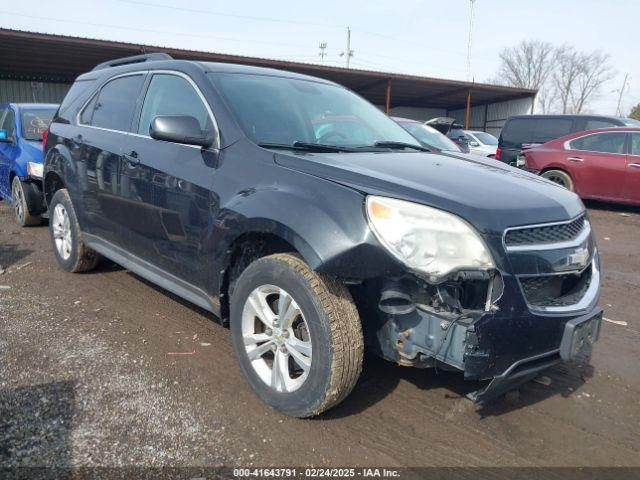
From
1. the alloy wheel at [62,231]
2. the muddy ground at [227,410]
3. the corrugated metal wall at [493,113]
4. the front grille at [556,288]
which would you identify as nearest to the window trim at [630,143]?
the muddy ground at [227,410]

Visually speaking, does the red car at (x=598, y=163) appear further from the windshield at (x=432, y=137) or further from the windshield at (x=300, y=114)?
the windshield at (x=300, y=114)

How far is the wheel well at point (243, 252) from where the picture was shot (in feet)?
9.13

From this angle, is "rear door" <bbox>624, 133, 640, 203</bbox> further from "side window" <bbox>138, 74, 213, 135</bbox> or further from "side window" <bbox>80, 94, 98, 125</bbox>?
"side window" <bbox>80, 94, 98, 125</bbox>

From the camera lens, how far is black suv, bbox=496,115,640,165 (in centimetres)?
1115

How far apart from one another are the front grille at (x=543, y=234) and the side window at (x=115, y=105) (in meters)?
2.89

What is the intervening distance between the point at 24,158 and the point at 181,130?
4972 millimetres

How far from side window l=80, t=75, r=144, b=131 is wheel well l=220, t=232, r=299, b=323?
162cm

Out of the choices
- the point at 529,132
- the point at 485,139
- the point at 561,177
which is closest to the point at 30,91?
the point at 485,139

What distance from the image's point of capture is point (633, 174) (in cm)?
907

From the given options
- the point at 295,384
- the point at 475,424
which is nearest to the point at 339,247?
the point at 295,384

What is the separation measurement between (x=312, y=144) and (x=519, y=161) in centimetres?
888

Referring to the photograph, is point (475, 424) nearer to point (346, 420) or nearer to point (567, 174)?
point (346, 420)

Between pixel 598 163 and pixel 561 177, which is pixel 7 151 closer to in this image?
pixel 561 177

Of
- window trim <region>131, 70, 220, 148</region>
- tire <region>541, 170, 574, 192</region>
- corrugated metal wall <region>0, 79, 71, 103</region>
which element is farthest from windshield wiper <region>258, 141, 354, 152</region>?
corrugated metal wall <region>0, 79, 71, 103</region>
